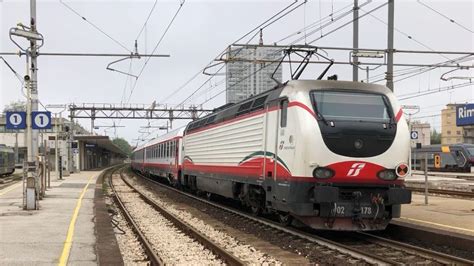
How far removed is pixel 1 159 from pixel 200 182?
28044 mm

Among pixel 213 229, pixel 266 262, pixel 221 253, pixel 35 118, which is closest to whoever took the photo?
pixel 266 262

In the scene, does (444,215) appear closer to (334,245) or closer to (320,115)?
(334,245)

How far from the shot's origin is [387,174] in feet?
34.6

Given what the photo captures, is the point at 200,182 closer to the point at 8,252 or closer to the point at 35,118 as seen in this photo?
the point at 35,118

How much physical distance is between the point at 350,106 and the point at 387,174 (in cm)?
153

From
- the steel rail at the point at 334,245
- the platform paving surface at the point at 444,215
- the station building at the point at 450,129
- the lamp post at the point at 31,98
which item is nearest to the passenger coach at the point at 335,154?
the steel rail at the point at 334,245

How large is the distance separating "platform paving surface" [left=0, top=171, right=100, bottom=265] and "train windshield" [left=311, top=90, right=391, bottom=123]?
16.6ft

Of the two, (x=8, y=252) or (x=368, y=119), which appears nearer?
(x=8, y=252)

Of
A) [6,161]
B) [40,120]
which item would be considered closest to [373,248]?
[40,120]

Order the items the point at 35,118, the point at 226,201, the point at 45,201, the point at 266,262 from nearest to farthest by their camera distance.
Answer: the point at 266,262
the point at 35,118
the point at 45,201
the point at 226,201

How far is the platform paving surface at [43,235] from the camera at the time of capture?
8297mm

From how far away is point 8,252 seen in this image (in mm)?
8727

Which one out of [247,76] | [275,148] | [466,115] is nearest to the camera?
[275,148]

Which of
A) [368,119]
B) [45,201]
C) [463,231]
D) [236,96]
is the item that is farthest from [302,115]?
[236,96]
